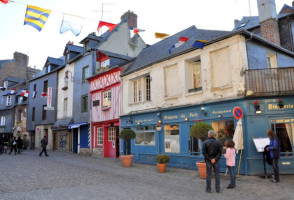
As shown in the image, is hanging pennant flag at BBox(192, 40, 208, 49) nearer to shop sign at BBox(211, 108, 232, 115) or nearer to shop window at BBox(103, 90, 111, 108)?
shop sign at BBox(211, 108, 232, 115)

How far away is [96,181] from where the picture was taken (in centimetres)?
819

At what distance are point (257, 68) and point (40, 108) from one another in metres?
22.7

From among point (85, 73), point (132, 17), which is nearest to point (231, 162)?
point (85, 73)

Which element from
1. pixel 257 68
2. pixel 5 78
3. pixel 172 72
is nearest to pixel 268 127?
pixel 257 68

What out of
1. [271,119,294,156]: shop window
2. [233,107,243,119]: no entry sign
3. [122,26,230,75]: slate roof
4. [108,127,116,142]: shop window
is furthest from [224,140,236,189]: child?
[108,127,116,142]: shop window

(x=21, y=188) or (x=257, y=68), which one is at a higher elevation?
(x=257, y=68)

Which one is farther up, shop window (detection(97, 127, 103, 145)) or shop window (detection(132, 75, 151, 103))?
shop window (detection(132, 75, 151, 103))

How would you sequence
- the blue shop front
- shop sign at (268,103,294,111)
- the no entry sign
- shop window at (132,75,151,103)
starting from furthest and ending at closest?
shop window at (132,75,151,103) < shop sign at (268,103,294,111) < the blue shop front < the no entry sign

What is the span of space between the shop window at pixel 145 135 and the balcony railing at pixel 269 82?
581cm

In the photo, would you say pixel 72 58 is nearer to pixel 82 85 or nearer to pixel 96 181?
pixel 82 85

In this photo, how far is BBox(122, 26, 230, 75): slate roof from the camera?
40.0 ft

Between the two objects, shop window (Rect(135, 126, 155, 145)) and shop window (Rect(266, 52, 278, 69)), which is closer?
shop window (Rect(266, 52, 278, 69))

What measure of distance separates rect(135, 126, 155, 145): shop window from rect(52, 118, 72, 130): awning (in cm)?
898

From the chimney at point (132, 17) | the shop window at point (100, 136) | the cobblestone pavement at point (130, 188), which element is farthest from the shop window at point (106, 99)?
the cobblestone pavement at point (130, 188)
